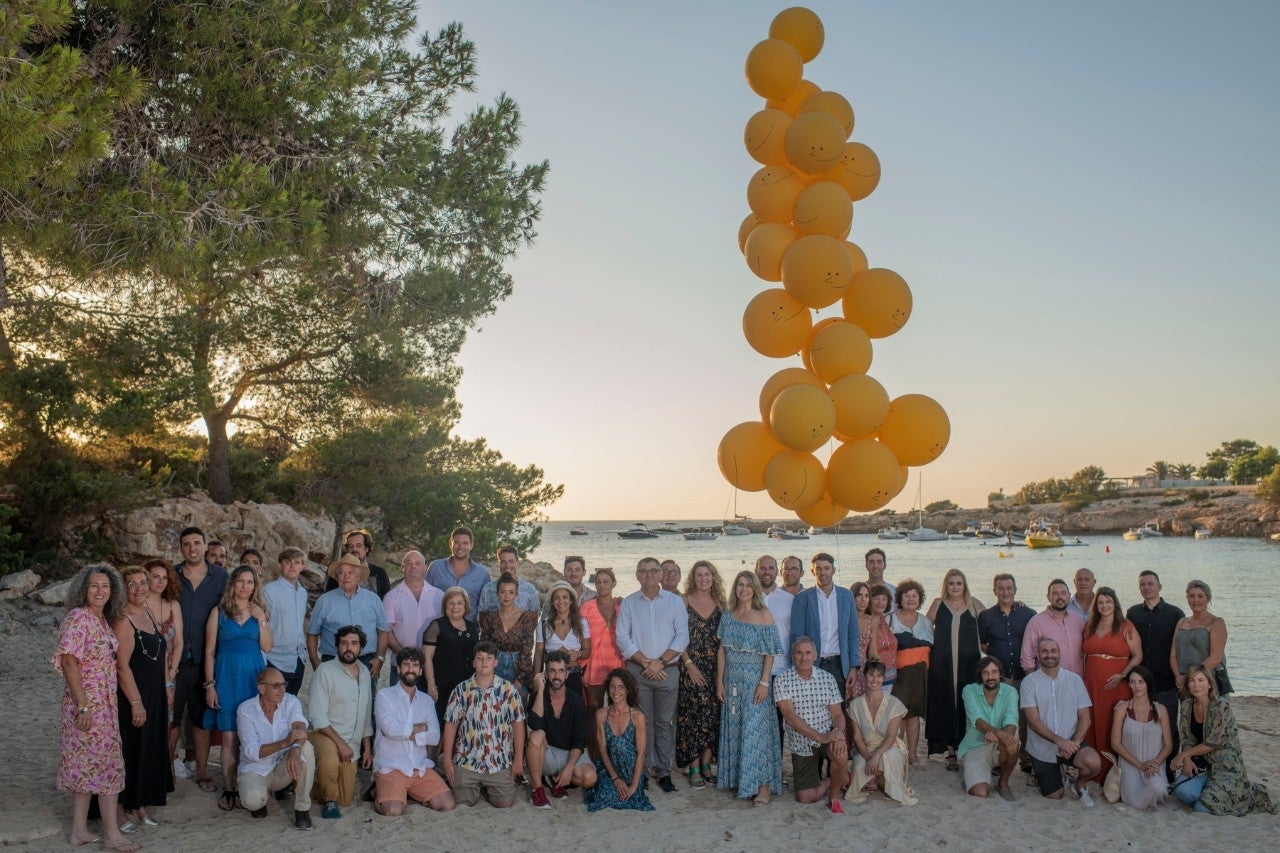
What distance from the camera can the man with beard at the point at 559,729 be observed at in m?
5.71

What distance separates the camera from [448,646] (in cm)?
600

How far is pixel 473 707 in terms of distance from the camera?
5.61m

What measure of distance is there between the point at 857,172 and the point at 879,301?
96cm

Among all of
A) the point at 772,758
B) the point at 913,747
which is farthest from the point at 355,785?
the point at 913,747

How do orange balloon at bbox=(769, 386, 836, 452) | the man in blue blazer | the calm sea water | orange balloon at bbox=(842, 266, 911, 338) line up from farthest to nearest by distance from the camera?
1. the calm sea water
2. the man in blue blazer
3. orange balloon at bbox=(842, 266, 911, 338)
4. orange balloon at bbox=(769, 386, 836, 452)

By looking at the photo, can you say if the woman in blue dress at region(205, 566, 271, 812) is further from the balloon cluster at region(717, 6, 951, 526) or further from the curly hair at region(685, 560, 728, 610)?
the balloon cluster at region(717, 6, 951, 526)

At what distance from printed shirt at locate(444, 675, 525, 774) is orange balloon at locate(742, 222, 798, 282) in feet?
10.6

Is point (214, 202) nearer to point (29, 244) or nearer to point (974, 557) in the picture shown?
point (29, 244)

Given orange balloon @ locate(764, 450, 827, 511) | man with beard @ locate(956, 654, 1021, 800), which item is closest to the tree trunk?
orange balloon @ locate(764, 450, 827, 511)

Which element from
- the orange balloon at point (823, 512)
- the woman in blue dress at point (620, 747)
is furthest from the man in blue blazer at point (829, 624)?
the woman in blue dress at point (620, 747)

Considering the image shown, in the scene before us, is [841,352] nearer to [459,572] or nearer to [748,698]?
[748,698]

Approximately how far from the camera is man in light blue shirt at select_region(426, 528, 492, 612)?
644 centimetres

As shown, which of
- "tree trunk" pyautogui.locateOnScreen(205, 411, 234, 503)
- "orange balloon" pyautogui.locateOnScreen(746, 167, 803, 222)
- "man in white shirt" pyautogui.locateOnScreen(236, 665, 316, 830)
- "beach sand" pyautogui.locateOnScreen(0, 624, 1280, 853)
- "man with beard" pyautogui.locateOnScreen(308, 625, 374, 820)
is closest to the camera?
"beach sand" pyautogui.locateOnScreen(0, 624, 1280, 853)

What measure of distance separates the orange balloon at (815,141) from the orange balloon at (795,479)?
6.27 feet
